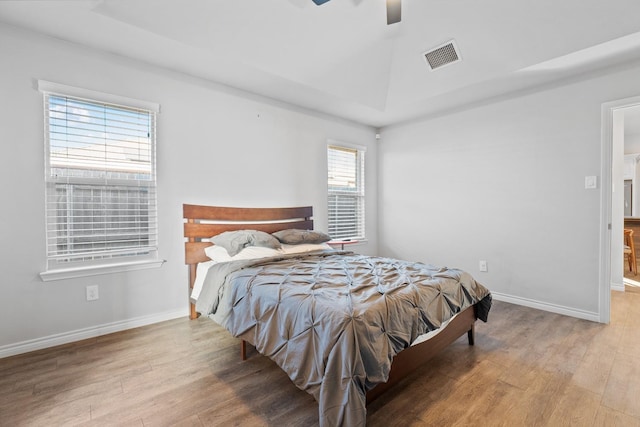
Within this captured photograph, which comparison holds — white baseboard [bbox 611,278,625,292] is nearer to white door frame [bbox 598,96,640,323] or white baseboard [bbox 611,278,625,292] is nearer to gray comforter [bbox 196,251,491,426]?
white door frame [bbox 598,96,640,323]

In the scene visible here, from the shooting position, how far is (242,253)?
2.91 metres

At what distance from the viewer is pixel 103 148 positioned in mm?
2719

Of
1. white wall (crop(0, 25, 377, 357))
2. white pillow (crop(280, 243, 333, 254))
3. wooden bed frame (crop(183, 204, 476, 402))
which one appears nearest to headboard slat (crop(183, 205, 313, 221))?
wooden bed frame (crop(183, 204, 476, 402))

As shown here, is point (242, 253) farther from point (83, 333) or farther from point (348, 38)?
point (348, 38)

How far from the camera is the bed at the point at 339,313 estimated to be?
140cm

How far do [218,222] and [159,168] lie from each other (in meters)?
0.81

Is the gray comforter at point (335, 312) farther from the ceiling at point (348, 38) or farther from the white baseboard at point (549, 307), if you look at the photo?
the ceiling at point (348, 38)

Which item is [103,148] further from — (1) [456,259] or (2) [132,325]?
(1) [456,259]

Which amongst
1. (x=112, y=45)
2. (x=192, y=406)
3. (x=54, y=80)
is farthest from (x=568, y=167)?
(x=54, y=80)

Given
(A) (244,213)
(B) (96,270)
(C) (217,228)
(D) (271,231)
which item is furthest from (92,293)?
(D) (271,231)

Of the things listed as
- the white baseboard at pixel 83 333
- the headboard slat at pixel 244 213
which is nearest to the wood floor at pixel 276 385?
the white baseboard at pixel 83 333

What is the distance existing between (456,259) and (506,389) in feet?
7.81

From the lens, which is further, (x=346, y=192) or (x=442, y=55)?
(x=346, y=192)

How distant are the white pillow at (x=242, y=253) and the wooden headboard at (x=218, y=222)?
160 millimetres
